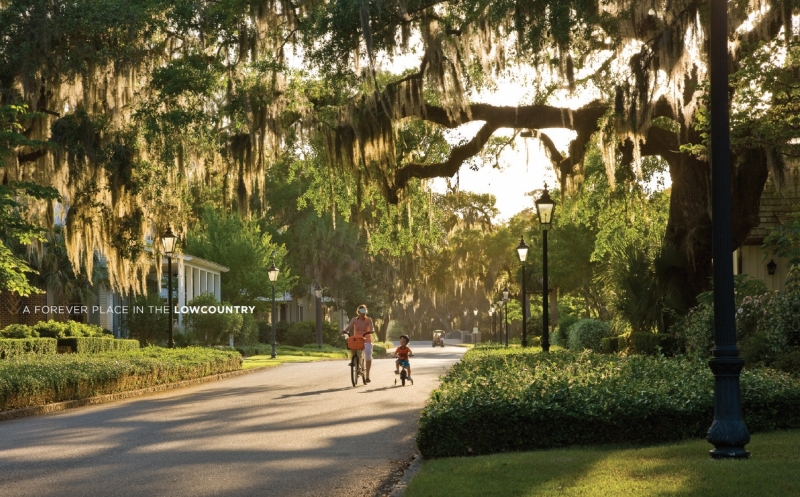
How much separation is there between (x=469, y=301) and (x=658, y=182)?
317ft

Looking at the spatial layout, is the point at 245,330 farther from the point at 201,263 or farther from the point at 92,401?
the point at 92,401

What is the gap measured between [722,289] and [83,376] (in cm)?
1443

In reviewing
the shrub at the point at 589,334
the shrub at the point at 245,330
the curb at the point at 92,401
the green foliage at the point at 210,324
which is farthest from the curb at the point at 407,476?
the shrub at the point at 245,330

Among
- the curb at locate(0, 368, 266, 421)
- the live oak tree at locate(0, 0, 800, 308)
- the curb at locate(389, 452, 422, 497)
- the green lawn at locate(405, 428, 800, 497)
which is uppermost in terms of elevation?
the live oak tree at locate(0, 0, 800, 308)

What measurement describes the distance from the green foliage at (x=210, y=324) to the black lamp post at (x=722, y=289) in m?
43.8

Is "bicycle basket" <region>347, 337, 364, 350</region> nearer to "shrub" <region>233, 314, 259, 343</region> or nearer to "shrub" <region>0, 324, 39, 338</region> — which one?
"shrub" <region>0, 324, 39, 338</region>

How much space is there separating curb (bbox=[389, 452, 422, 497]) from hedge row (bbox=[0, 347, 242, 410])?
9394 mm

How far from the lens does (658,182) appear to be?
114ft

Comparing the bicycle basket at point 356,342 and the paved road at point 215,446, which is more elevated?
the bicycle basket at point 356,342

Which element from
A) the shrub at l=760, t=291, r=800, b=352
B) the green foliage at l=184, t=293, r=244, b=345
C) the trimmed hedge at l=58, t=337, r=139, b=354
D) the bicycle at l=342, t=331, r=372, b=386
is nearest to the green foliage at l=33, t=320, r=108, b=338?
the trimmed hedge at l=58, t=337, r=139, b=354

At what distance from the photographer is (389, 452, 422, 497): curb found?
9.09 meters

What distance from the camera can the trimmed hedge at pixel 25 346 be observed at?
29747mm

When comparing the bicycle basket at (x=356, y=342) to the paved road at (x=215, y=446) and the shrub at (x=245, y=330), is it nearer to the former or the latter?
the paved road at (x=215, y=446)

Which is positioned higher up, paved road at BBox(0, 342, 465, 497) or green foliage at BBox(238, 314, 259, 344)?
green foliage at BBox(238, 314, 259, 344)
